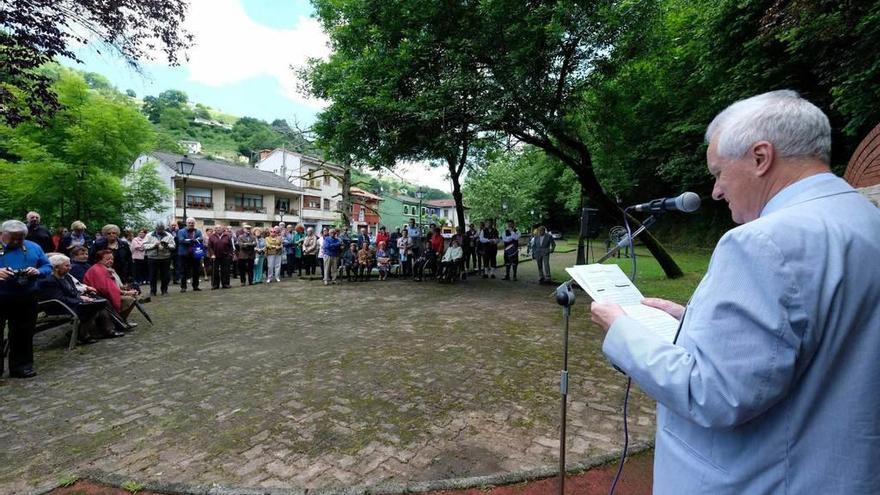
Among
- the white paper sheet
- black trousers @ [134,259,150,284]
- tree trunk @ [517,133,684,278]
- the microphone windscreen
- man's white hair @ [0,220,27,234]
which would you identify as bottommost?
black trousers @ [134,259,150,284]

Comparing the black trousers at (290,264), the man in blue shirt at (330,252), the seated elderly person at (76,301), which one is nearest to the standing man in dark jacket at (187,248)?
the man in blue shirt at (330,252)

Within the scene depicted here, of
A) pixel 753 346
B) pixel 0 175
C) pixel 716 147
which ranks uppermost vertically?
pixel 0 175

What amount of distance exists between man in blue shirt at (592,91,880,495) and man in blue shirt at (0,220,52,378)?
6.82 meters

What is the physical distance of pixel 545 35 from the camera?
9.38m

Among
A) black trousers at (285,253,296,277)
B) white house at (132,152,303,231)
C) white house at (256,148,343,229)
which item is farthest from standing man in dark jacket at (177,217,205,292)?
white house at (256,148,343,229)

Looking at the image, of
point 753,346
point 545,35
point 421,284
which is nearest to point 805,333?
point 753,346

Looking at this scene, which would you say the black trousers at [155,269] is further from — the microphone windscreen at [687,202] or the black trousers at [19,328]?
the microphone windscreen at [687,202]

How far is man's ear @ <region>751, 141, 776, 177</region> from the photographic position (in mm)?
1165

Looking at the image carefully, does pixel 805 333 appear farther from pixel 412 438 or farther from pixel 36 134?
pixel 36 134

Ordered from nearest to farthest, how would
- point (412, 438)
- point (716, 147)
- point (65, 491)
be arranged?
point (716, 147), point (65, 491), point (412, 438)

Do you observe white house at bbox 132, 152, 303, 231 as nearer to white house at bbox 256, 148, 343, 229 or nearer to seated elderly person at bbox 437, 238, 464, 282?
white house at bbox 256, 148, 343, 229

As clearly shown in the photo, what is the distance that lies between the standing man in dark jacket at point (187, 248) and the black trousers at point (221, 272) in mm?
510

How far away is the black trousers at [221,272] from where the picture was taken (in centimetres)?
1193

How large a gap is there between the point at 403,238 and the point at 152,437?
1163cm
